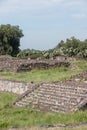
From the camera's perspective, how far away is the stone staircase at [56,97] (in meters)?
20.8

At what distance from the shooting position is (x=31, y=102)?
894 inches

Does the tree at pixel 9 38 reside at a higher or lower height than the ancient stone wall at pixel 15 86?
higher

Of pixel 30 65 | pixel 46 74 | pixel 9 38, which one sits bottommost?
pixel 46 74

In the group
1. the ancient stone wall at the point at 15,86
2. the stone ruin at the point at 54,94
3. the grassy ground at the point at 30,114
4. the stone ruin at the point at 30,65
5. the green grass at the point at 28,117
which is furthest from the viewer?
the stone ruin at the point at 30,65

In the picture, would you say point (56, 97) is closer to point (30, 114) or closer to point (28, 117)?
point (30, 114)

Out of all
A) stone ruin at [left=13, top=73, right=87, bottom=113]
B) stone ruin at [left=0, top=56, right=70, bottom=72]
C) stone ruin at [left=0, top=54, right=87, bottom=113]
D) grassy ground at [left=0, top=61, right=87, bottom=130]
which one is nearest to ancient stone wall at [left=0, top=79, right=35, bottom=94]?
stone ruin at [left=0, top=54, right=87, bottom=113]

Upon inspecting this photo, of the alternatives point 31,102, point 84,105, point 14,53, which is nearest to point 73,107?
point 84,105

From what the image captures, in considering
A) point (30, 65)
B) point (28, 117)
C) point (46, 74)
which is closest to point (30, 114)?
point (28, 117)

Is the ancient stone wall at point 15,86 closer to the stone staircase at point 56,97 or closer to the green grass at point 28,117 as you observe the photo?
the stone staircase at point 56,97

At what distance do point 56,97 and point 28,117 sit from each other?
318 cm

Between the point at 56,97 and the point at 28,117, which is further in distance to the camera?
the point at 56,97

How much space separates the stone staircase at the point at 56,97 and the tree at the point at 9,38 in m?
35.7

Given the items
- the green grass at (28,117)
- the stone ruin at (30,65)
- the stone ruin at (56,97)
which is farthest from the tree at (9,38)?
the stone ruin at (56,97)

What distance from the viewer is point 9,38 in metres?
60.2
